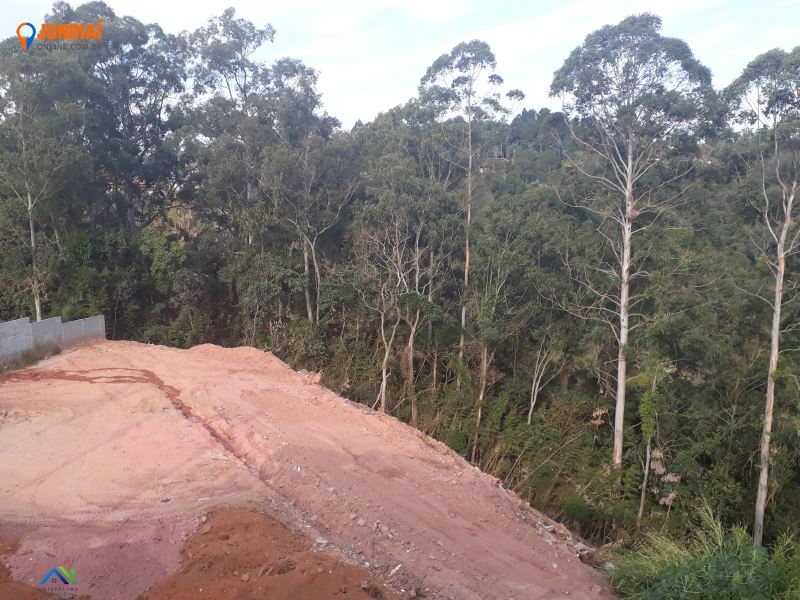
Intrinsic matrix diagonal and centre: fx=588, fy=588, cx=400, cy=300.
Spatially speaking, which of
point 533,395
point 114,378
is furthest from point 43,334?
point 533,395

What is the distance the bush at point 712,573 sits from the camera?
15.8ft

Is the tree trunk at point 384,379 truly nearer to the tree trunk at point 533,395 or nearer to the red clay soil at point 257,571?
the tree trunk at point 533,395

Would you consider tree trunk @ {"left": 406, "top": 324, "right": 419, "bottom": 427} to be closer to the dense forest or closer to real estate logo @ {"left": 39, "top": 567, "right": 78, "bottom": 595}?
the dense forest

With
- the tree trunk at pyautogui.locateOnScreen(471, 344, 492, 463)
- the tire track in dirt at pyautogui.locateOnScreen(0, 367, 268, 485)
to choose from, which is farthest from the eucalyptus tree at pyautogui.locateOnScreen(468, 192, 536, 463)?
the tire track in dirt at pyautogui.locateOnScreen(0, 367, 268, 485)

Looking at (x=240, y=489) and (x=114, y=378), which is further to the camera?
(x=114, y=378)

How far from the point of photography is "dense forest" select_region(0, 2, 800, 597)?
10.9 m

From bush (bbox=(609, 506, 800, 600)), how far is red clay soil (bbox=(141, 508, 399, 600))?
243 centimetres

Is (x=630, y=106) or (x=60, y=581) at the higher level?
(x=630, y=106)

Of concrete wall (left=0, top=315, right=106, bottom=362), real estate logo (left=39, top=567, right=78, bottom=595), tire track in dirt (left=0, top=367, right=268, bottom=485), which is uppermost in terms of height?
concrete wall (left=0, top=315, right=106, bottom=362)

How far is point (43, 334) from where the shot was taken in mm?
12812

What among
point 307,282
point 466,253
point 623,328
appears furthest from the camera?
point 307,282

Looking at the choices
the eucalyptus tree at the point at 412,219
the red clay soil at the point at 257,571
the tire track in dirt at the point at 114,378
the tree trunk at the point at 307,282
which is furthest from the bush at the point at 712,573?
the tree trunk at the point at 307,282

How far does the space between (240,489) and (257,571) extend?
1.95 metres

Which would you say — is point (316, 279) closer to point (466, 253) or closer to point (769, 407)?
point (466, 253)
